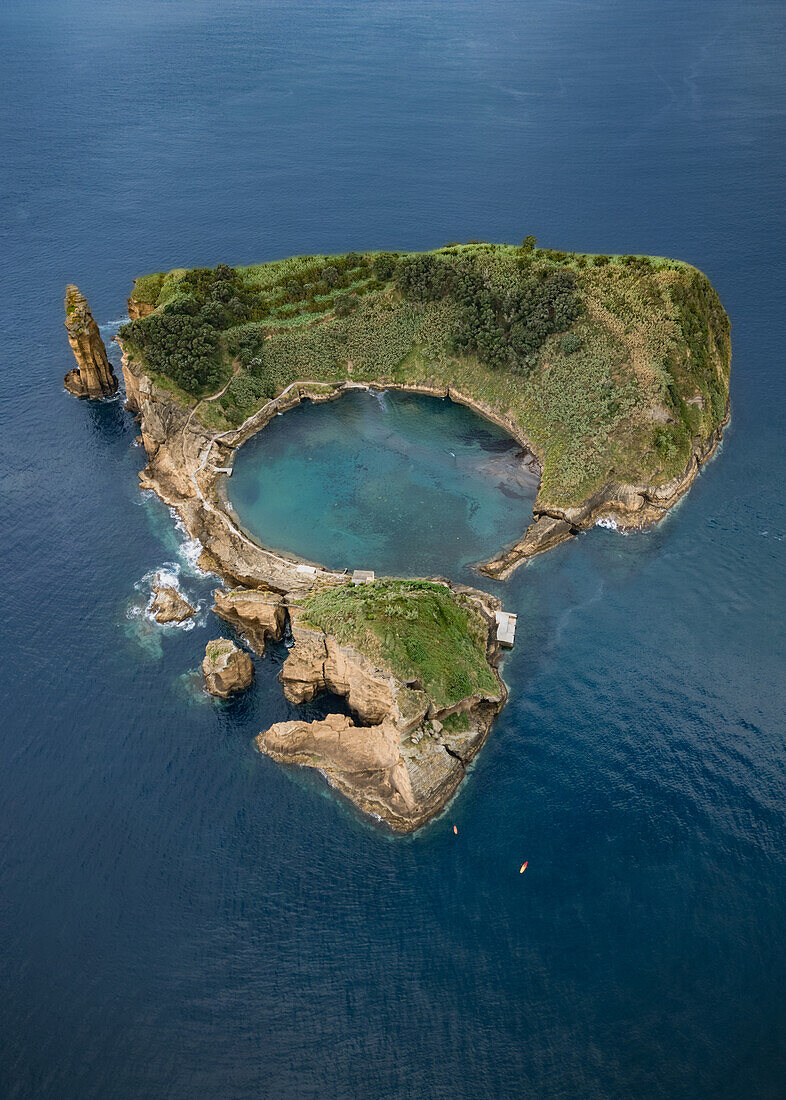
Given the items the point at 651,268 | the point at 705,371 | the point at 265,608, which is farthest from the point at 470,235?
the point at 265,608

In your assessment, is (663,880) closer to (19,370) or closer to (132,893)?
(132,893)

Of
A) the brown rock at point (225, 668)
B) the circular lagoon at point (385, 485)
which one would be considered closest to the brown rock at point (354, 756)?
the brown rock at point (225, 668)

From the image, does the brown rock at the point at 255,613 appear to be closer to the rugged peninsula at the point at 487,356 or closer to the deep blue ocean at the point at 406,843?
the deep blue ocean at the point at 406,843

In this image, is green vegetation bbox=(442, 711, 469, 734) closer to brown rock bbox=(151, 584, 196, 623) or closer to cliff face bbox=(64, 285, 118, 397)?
brown rock bbox=(151, 584, 196, 623)

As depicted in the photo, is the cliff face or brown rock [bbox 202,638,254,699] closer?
brown rock [bbox 202,638,254,699]

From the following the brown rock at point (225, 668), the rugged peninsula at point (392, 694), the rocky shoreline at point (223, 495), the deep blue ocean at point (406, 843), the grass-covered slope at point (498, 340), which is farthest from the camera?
the grass-covered slope at point (498, 340)

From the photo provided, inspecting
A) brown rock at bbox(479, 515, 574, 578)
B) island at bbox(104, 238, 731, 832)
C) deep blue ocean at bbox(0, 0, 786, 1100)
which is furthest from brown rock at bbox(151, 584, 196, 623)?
brown rock at bbox(479, 515, 574, 578)
